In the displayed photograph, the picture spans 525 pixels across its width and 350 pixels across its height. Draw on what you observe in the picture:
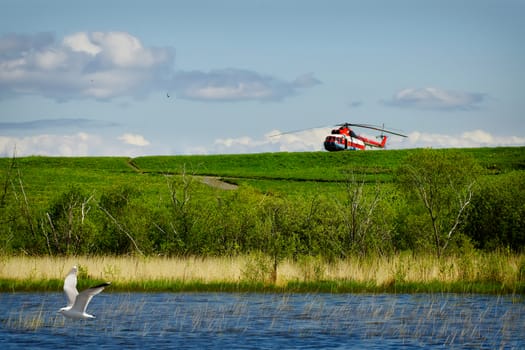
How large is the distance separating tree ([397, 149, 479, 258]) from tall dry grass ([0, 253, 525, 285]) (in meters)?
5.36

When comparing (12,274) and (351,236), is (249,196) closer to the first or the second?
(351,236)

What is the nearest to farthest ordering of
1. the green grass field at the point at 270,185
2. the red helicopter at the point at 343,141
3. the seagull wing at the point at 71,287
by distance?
1. the seagull wing at the point at 71,287
2. the green grass field at the point at 270,185
3. the red helicopter at the point at 343,141

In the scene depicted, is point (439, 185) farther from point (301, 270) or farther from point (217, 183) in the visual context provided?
point (217, 183)

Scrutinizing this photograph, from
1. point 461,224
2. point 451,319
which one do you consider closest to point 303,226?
point 461,224

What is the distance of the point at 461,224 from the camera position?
36938 millimetres

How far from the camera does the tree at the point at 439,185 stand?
36156 millimetres

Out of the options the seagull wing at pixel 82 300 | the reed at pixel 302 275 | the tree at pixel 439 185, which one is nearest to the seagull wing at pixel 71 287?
the seagull wing at pixel 82 300

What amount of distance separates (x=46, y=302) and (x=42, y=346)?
7.60 m

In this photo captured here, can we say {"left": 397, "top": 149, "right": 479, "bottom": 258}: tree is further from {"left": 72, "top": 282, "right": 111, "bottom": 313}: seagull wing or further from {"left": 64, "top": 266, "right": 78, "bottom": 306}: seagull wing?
{"left": 72, "top": 282, "right": 111, "bottom": 313}: seagull wing

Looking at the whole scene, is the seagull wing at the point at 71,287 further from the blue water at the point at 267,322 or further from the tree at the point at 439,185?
the tree at the point at 439,185

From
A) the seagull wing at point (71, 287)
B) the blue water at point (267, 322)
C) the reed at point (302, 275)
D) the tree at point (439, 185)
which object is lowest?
the blue water at point (267, 322)

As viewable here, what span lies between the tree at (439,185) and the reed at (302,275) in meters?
5.55

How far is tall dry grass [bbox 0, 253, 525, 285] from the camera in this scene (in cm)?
2816

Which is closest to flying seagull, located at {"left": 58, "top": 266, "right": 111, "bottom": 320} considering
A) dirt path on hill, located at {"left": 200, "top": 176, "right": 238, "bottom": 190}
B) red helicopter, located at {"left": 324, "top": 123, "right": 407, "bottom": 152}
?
dirt path on hill, located at {"left": 200, "top": 176, "right": 238, "bottom": 190}
